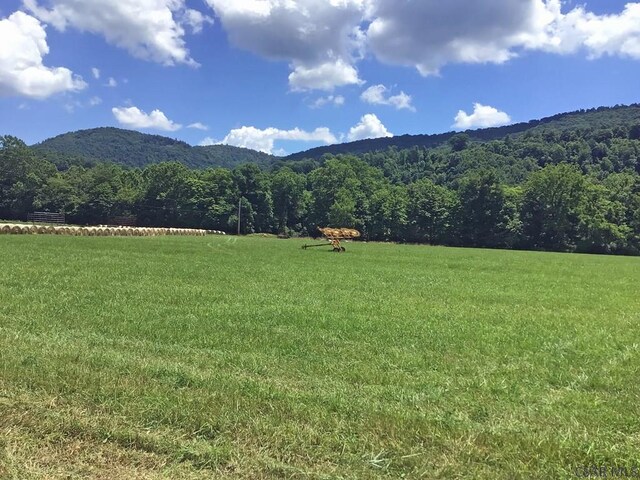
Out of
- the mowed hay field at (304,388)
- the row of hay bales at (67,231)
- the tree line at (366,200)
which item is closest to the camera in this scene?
the mowed hay field at (304,388)

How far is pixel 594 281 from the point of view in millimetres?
24109

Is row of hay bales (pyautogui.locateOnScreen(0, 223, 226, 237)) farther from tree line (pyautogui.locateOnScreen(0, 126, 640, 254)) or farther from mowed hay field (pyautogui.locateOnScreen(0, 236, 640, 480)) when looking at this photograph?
tree line (pyautogui.locateOnScreen(0, 126, 640, 254))

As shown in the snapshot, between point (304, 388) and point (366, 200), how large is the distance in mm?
110151

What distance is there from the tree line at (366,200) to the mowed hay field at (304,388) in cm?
8900

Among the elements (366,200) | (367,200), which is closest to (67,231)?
(366,200)

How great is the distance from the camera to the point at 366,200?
116 metres

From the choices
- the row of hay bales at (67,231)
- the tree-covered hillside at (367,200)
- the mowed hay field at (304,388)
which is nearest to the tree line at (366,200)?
the tree-covered hillside at (367,200)

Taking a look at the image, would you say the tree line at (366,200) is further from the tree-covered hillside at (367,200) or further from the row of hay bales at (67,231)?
the row of hay bales at (67,231)

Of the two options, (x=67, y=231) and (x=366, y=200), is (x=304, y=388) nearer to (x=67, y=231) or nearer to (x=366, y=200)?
(x=67, y=231)

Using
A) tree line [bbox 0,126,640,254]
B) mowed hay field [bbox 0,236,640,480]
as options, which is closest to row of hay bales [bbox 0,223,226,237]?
mowed hay field [bbox 0,236,640,480]

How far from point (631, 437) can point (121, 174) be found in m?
145

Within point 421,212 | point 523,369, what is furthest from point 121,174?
point 523,369

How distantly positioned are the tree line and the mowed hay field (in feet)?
292

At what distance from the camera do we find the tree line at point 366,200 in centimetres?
9544
